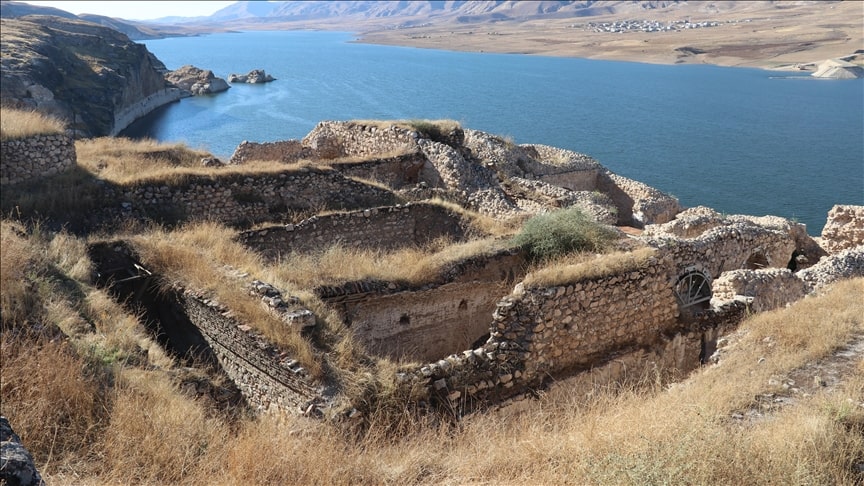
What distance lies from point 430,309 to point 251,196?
19.4ft

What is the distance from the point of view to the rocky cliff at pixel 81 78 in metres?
49.5

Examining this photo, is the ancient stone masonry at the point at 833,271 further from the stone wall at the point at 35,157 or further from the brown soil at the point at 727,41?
the brown soil at the point at 727,41

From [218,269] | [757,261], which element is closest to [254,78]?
[757,261]

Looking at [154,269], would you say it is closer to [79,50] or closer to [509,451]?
[509,451]

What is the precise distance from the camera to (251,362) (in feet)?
26.1

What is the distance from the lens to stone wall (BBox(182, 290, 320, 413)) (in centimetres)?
729

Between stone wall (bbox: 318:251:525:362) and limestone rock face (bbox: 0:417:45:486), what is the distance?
5.83m

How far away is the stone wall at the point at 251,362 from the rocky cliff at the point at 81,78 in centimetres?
3830

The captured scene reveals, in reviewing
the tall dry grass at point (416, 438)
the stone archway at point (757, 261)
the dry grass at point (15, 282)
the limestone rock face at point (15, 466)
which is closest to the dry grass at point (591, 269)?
the tall dry grass at point (416, 438)

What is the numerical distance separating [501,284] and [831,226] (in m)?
14.4

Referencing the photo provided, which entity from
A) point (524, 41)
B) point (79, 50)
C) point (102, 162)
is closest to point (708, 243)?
point (102, 162)

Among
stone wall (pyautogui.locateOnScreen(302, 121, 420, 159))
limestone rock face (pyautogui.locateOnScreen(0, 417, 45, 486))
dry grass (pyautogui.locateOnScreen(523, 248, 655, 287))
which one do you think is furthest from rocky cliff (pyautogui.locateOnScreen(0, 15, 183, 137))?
limestone rock face (pyautogui.locateOnScreen(0, 417, 45, 486))

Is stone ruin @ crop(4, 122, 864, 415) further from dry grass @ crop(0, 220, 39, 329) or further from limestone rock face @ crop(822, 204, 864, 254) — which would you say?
dry grass @ crop(0, 220, 39, 329)

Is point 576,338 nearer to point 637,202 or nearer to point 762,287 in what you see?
point 762,287
